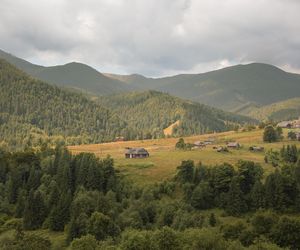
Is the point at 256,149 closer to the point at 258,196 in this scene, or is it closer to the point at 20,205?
the point at 258,196

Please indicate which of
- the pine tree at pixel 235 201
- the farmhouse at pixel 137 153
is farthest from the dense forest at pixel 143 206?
the farmhouse at pixel 137 153

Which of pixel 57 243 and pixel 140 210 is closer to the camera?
pixel 57 243

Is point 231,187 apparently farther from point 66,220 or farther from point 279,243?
point 66,220

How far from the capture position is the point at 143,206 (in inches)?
3912

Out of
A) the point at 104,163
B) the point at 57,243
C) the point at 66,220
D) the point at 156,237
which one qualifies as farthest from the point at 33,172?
the point at 156,237

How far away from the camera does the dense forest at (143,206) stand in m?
74.1

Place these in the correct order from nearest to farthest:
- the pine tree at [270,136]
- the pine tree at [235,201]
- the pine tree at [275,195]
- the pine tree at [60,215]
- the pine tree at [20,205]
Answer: the pine tree at [60,215] < the pine tree at [275,195] < the pine tree at [235,201] < the pine tree at [20,205] < the pine tree at [270,136]

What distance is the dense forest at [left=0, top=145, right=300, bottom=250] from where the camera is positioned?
7406 centimetres

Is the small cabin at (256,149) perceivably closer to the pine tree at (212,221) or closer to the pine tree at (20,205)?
the pine tree at (212,221)

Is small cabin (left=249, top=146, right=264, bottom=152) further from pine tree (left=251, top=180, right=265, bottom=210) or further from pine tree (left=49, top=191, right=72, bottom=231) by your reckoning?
pine tree (left=49, top=191, right=72, bottom=231)

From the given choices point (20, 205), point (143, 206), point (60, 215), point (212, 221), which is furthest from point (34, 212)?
point (212, 221)

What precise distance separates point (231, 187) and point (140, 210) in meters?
25.7

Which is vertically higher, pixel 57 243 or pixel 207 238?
pixel 207 238

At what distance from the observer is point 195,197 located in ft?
354
